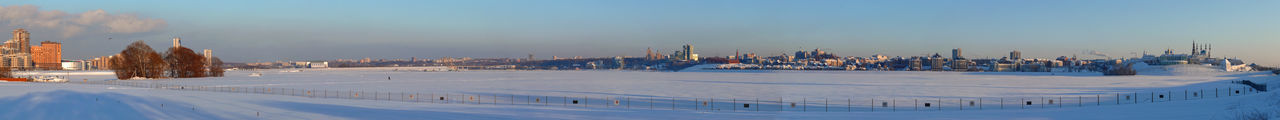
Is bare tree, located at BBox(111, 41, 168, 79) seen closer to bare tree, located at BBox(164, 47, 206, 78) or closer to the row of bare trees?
the row of bare trees

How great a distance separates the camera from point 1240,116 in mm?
21172

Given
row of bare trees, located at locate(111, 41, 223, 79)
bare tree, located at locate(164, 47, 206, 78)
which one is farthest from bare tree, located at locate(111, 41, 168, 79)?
bare tree, located at locate(164, 47, 206, 78)

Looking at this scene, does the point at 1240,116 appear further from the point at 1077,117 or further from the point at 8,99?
the point at 8,99

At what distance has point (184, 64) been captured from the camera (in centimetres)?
9375

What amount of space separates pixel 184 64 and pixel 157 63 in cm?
538

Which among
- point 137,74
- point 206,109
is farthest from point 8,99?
point 137,74

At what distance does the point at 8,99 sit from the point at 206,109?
1085cm

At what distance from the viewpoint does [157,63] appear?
8838 cm

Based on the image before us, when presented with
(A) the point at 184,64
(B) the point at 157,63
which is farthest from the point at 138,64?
(A) the point at 184,64

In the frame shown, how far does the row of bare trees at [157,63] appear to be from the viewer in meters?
86.8

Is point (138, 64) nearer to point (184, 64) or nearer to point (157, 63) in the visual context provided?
point (157, 63)

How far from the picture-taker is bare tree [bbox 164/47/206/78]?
9306 centimetres

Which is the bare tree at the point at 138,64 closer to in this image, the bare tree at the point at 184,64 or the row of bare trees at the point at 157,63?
the row of bare trees at the point at 157,63

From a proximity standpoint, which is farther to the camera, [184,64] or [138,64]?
[184,64]
